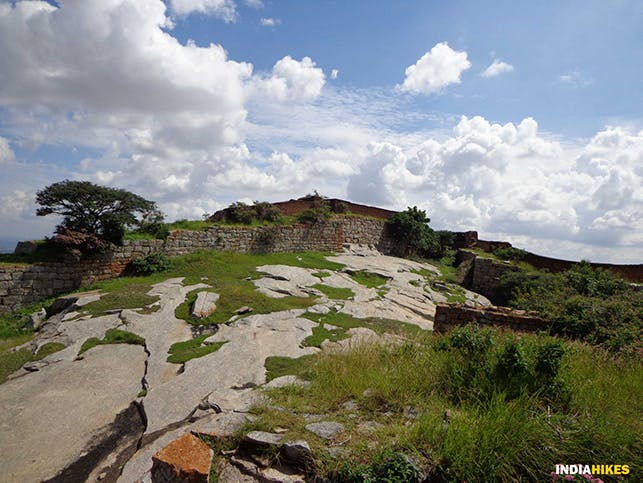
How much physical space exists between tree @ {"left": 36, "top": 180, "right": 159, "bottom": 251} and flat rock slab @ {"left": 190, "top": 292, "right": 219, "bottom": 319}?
5.18 metres

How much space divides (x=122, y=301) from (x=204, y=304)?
2383mm

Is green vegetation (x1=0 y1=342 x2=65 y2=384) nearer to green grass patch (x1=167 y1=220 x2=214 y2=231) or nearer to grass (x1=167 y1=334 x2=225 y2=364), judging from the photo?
grass (x1=167 y1=334 x2=225 y2=364)

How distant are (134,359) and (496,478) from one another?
675cm

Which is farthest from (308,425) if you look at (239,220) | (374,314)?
(239,220)

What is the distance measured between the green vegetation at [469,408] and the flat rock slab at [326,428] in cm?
8

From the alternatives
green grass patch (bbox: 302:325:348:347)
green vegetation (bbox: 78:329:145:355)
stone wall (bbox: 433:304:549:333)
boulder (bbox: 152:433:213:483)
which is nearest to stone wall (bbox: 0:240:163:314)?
green vegetation (bbox: 78:329:145:355)

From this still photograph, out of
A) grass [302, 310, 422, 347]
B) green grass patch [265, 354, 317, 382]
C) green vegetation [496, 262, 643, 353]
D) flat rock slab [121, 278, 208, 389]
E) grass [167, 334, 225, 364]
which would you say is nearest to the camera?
green grass patch [265, 354, 317, 382]

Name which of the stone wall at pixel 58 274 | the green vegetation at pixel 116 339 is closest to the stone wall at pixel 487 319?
the green vegetation at pixel 116 339

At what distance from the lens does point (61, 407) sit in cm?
560

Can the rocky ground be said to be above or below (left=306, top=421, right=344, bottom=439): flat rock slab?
below

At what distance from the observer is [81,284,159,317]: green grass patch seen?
30.4ft

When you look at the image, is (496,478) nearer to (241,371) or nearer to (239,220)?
(241,371)

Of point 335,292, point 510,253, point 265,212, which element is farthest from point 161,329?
point 510,253

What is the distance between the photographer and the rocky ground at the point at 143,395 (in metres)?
4.08
